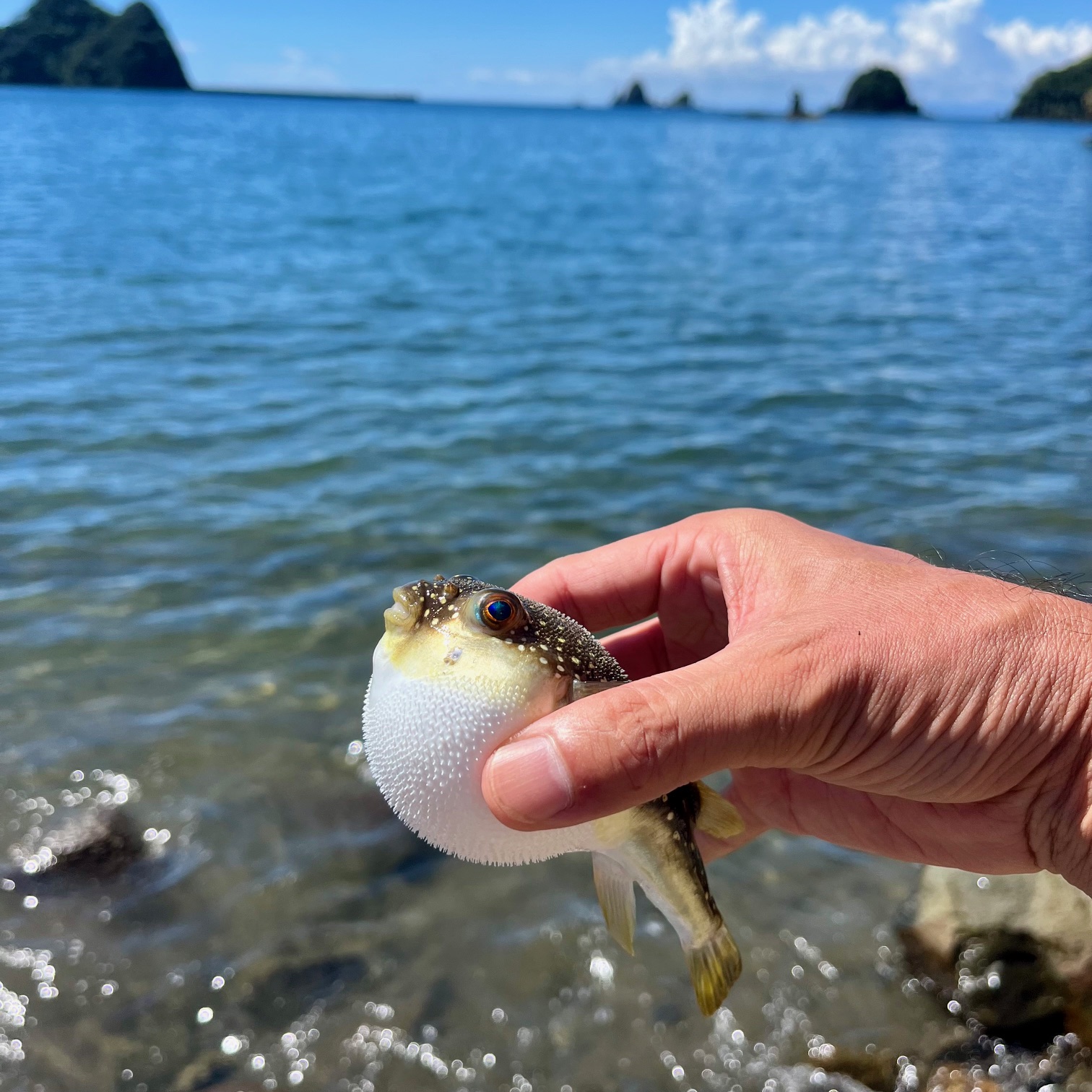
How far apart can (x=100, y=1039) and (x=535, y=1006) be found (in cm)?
226

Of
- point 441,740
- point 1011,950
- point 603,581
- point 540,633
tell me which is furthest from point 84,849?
point 1011,950

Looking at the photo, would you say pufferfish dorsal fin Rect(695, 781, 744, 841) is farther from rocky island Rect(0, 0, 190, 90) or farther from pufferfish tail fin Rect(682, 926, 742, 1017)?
rocky island Rect(0, 0, 190, 90)

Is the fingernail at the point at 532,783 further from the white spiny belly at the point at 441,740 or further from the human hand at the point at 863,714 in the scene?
the white spiny belly at the point at 441,740

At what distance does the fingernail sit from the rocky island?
17190cm

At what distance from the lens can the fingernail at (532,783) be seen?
243 centimetres

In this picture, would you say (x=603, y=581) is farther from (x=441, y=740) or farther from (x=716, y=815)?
(x=441, y=740)

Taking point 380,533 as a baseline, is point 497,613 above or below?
above

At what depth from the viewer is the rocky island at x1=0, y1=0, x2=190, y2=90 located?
502 ft

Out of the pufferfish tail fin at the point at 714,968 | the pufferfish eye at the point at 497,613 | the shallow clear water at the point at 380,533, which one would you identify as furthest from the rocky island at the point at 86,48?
the pufferfish tail fin at the point at 714,968

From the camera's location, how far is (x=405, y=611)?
2641 mm

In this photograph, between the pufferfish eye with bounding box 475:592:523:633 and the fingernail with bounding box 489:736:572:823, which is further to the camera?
the pufferfish eye with bounding box 475:592:523:633

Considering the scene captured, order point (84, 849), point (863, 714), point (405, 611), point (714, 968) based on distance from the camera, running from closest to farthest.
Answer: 1. point (405, 611)
2. point (863, 714)
3. point (714, 968)
4. point (84, 849)

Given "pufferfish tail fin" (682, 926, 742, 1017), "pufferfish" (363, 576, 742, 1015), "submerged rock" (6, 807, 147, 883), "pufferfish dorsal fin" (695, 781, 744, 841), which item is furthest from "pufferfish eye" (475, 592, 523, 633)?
"submerged rock" (6, 807, 147, 883)

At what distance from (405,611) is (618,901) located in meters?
1.23
